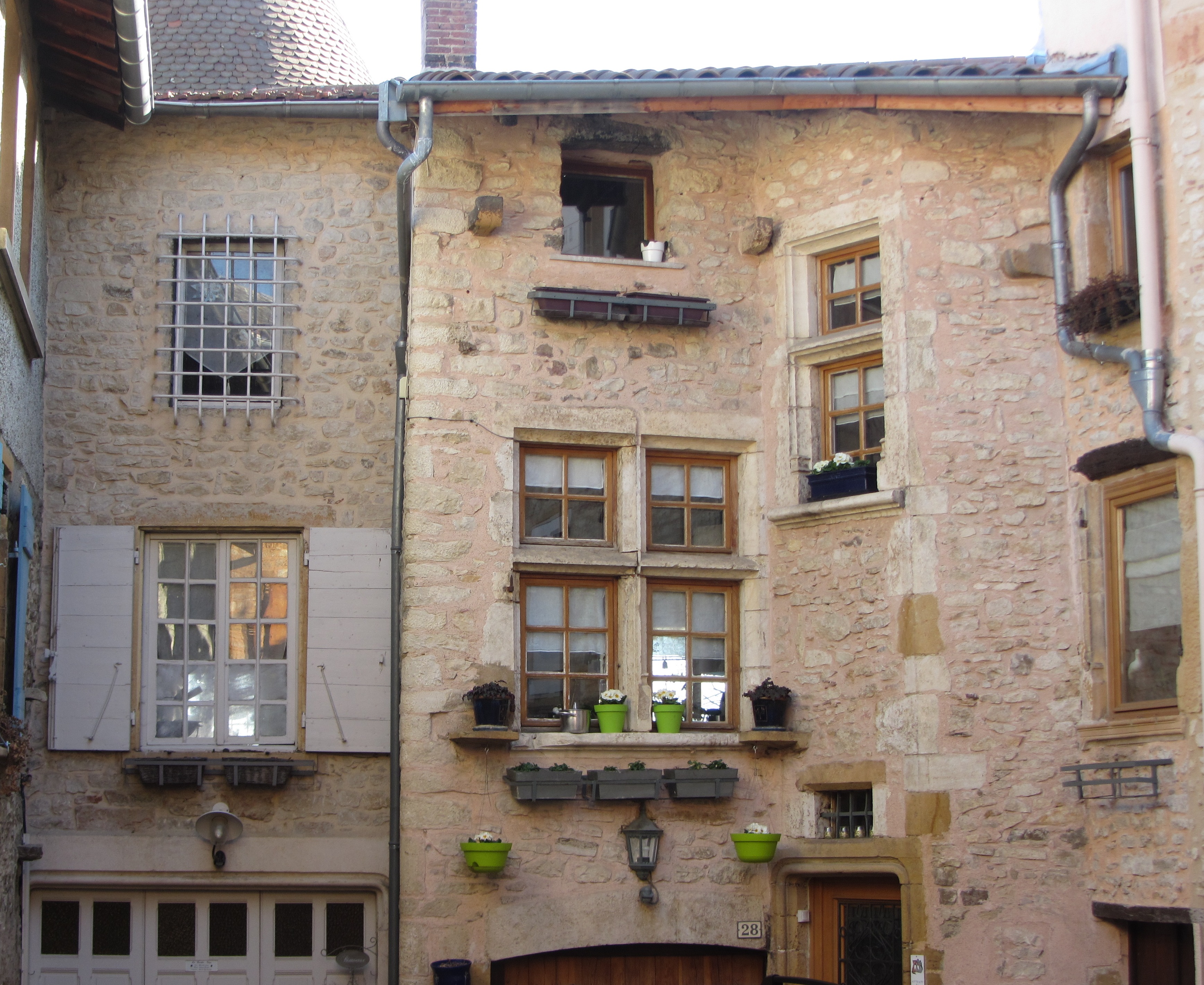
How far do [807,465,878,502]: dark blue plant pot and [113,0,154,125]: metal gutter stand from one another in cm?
456

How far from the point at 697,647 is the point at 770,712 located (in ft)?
2.15

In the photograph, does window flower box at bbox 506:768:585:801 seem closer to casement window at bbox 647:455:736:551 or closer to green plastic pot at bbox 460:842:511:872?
green plastic pot at bbox 460:842:511:872

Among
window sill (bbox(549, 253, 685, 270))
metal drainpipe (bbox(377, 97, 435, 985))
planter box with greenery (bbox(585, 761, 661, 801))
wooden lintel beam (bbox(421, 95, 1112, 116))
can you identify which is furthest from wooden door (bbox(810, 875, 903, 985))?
wooden lintel beam (bbox(421, 95, 1112, 116))

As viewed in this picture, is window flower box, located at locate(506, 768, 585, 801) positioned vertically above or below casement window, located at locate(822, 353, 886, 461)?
below

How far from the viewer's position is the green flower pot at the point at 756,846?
28.5 ft

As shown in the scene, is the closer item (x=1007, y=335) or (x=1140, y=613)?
(x=1140, y=613)

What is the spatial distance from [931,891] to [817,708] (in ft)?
4.01

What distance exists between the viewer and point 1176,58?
26.8 feet

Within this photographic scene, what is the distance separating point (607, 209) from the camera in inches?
400

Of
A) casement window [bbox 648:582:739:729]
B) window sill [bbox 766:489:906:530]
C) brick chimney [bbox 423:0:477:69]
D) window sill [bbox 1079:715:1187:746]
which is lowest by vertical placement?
window sill [bbox 1079:715:1187:746]

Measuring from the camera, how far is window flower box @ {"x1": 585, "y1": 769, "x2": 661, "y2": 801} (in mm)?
8742

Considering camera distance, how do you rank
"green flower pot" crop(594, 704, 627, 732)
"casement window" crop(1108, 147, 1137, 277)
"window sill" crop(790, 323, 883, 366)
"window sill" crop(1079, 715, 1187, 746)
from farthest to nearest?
"window sill" crop(790, 323, 883, 366)
"green flower pot" crop(594, 704, 627, 732)
"casement window" crop(1108, 147, 1137, 277)
"window sill" crop(1079, 715, 1187, 746)

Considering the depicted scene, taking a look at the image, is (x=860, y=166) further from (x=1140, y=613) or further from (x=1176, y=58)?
(x=1140, y=613)

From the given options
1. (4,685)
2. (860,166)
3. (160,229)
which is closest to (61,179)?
(160,229)
